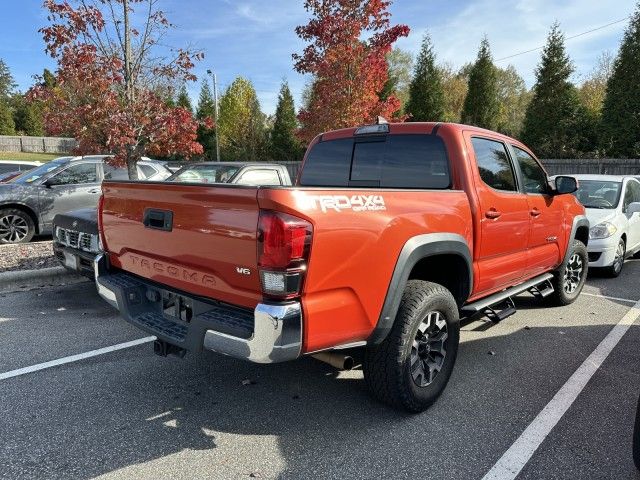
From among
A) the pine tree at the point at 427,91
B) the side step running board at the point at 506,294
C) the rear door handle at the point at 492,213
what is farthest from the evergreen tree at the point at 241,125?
the rear door handle at the point at 492,213

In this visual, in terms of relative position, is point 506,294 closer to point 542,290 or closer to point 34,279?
point 542,290

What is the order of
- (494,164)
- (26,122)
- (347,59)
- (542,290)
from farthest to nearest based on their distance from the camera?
(26,122), (347,59), (542,290), (494,164)

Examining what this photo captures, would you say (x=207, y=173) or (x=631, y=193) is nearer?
(x=207, y=173)

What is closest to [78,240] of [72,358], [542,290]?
[72,358]

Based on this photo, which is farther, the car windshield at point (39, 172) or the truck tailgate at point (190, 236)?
the car windshield at point (39, 172)

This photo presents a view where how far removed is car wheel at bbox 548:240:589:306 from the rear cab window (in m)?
2.64

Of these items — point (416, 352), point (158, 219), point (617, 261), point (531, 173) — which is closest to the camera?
point (158, 219)

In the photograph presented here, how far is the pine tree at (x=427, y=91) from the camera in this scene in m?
26.2

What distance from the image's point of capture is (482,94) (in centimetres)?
2703

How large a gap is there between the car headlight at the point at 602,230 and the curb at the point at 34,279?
7529 millimetres

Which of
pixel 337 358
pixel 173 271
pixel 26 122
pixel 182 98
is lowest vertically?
pixel 337 358

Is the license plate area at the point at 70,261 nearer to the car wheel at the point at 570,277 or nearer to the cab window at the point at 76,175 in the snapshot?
the cab window at the point at 76,175

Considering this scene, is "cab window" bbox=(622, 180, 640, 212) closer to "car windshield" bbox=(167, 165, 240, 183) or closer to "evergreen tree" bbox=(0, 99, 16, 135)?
"car windshield" bbox=(167, 165, 240, 183)

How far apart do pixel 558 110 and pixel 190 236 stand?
77.5 feet
